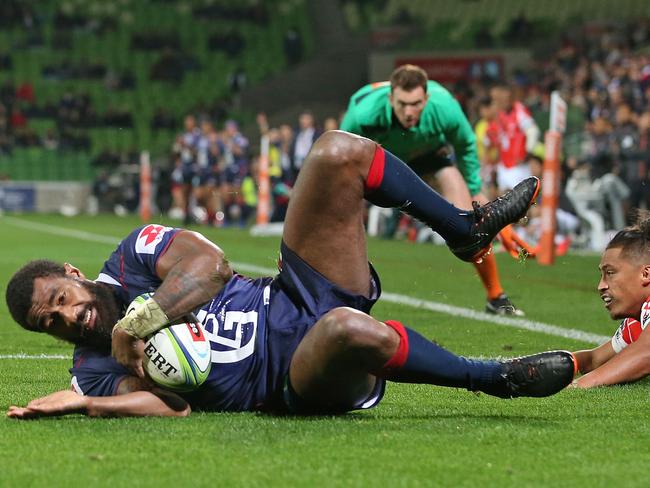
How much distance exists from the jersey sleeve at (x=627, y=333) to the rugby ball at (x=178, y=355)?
2087 millimetres

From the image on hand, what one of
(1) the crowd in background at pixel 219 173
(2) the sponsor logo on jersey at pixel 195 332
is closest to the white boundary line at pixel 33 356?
(2) the sponsor logo on jersey at pixel 195 332

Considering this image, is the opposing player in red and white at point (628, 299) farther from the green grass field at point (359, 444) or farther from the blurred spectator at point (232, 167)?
the blurred spectator at point (232, 167)

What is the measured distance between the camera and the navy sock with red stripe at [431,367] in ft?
13.7

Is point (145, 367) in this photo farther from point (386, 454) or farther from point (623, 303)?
point (623, 303)

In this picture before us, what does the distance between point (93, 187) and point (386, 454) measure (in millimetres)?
30208

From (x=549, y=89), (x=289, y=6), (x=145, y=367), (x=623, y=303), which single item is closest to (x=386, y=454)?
(x=145, y=367)

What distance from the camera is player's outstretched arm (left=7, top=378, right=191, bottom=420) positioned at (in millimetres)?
4312

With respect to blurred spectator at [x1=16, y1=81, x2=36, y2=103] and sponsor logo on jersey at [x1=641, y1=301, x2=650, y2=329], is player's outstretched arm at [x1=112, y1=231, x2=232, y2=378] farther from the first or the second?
blurred spectator at [x1=16, y1=81, x2=36, y2=103]

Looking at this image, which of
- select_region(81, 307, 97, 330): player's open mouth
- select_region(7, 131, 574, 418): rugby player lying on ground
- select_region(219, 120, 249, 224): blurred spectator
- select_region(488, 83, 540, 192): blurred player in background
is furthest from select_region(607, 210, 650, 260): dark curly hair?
select_region(219, 120, 249, 224): blurred spectator

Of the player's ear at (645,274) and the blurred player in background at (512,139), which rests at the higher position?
the player's ear at (645,274)

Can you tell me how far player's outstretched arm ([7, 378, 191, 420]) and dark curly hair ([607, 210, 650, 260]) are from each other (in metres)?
2.16

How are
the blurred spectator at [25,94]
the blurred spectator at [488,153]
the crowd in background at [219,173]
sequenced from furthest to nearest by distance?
the blurred spectator at [25,94] → the crowd in background at [219,173] → the blurred spectator at [488,153]

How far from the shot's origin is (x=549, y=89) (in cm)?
2392

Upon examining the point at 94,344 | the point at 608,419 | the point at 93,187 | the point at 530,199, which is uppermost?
the point at 530,199
